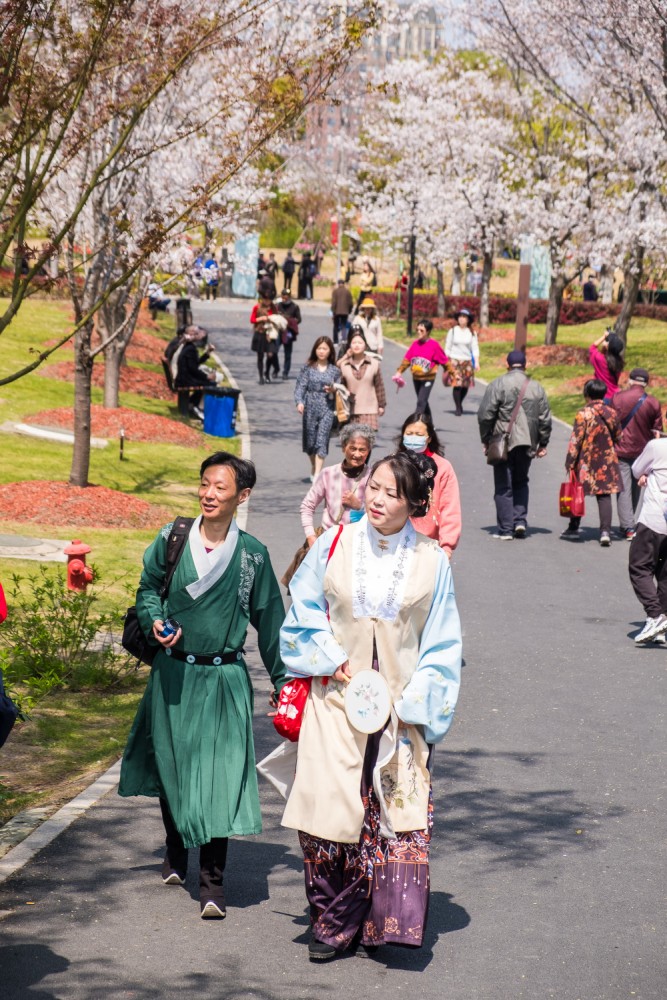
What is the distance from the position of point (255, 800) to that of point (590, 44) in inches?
1015

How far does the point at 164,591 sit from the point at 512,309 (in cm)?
4526

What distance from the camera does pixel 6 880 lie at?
20.3 feet

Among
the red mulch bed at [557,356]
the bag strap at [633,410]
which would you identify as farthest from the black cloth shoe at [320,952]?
the red mulch bed at [557,356]

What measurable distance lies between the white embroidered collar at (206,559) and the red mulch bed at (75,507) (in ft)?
31.0

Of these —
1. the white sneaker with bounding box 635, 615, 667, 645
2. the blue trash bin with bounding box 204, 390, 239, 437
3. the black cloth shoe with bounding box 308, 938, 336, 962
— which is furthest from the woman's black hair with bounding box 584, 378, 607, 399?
the black cloth shoe with bounding box 308, 938, 336, 962

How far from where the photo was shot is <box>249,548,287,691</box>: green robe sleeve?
611 centimetres

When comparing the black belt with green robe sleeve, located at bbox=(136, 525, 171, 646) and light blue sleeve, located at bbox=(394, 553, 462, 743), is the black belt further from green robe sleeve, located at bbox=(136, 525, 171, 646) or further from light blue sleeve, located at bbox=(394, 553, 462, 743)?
light blue sleeve, located at bbox=(394, 553, 462, 743)

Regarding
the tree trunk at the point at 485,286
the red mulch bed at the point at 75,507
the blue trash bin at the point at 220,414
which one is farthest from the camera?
the tree trunk at the point at 485,286

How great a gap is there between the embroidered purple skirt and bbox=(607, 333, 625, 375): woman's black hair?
12.0 meters

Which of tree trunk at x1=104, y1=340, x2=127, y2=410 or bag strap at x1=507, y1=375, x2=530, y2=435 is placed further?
tree trunk at x1=104, y1=340, x2=127, y2=410

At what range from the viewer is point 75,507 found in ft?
51.6

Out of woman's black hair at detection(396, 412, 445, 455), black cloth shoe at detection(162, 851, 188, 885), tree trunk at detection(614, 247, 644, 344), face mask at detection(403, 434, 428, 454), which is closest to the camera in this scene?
black cloth shoe at detection(162, 851, 188, 885)

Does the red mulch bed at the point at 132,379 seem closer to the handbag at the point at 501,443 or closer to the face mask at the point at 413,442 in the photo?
the handbag at the point at 501,443

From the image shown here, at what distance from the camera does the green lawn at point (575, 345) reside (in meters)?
29.7
